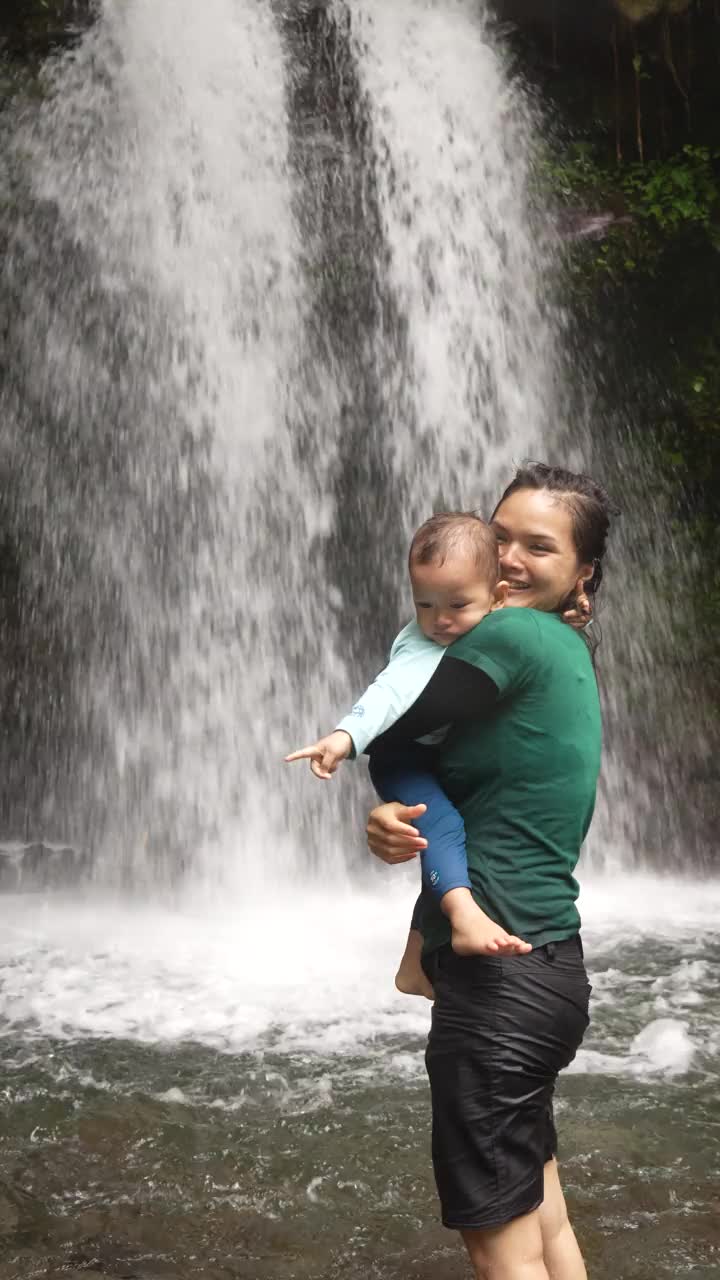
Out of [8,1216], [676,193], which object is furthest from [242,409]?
Result: [8,1216]

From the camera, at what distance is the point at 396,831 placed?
1.97m

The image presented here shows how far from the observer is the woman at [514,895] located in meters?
1.98

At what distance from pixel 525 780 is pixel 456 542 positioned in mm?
415

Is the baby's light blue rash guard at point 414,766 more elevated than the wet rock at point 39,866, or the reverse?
the baby's light blue rash guard at point 414,766

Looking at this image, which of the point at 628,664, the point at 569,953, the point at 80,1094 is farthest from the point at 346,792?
the point at 569,953

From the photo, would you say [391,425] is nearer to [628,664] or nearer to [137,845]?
[628,664]

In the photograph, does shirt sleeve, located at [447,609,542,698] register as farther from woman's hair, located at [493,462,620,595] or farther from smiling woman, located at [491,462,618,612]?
woman's hair, located at [493,462,620,595]

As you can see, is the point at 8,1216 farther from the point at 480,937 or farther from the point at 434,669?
the point at 434,669

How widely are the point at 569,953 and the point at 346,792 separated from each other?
611 centimetres

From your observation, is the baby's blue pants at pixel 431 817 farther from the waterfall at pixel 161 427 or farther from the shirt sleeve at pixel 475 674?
the waterfall at pixel 161 427

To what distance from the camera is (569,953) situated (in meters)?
2.08

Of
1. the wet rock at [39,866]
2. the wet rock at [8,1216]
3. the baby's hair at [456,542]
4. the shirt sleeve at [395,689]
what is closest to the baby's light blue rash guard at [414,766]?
the shirt sleeve at [395,689]

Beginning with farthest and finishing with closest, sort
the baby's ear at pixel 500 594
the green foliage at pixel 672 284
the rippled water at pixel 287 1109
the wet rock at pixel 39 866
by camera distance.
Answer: the green foliage at pixel 672 284 < the wet rock at pixel 39 866 < the rippled water at pixel 287 1109 < the baby's ear at pixel 500 594

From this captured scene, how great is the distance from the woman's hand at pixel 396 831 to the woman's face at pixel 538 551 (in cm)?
43
